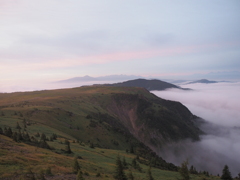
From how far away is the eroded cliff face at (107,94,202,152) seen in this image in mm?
132488

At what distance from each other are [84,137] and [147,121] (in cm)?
8676

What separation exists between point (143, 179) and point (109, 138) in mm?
Result: 46945

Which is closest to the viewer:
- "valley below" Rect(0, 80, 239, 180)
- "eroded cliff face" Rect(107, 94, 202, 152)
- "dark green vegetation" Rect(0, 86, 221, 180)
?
"dark green vegetation" Rect(0, 86, 221, 180)

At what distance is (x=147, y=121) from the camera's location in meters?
141

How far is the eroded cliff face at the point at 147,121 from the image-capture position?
132488 millimetres

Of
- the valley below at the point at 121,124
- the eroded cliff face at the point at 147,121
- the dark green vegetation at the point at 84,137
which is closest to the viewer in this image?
the dark green vegetation at the point at 84,137

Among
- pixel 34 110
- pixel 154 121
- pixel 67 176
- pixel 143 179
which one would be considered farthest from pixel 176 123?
pixel 67 176

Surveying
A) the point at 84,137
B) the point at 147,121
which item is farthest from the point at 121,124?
the point at 84,137

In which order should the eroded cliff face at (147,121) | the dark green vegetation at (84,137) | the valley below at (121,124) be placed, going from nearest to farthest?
the dark green vegetation at (84,137), the valley below at (121,124), the eroded cliff face at (147,121)

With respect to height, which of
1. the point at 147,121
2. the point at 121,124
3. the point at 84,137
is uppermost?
the point at 84,137

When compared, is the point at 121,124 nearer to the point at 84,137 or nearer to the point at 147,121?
the point at 147,121

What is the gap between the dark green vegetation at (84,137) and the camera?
21312mm

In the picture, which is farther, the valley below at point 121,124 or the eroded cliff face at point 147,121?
the eroded cliff face at point 147,121

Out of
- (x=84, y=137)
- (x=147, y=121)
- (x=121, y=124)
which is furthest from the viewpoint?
(x=147, y=121)
